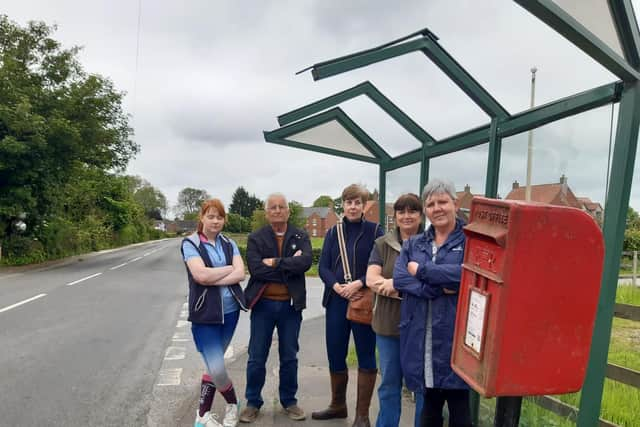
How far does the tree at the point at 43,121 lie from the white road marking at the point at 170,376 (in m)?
13.9

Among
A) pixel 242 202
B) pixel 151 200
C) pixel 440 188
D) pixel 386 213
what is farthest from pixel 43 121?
pixel 151 200

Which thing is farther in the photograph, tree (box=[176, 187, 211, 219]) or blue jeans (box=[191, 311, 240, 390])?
tree (box=[176, 187, 211, 219])

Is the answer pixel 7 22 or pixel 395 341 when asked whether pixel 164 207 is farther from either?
pixel 395 341

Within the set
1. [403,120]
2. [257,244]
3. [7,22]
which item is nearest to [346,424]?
[257,244]

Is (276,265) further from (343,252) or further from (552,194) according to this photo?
(552,194)

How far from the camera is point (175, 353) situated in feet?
18.9

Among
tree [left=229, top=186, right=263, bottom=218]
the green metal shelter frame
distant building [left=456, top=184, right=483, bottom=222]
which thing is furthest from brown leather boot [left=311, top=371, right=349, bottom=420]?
tree [left=229, top=186, right=263, bottom=218]

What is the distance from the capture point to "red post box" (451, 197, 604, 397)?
1.41 meters

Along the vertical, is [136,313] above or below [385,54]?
below

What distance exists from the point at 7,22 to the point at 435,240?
22423 mm

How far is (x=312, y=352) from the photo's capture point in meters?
5.79

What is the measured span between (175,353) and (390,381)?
12.4 ft

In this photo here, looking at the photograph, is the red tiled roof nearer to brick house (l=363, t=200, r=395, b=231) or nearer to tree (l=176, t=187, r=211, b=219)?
brick house (l=363, t=200, r=395, b=231)

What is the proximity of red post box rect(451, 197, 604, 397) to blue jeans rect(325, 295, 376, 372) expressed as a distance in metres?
1.78
